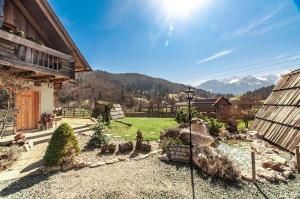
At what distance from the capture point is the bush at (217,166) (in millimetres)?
7785

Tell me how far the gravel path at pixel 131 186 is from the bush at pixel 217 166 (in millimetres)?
379

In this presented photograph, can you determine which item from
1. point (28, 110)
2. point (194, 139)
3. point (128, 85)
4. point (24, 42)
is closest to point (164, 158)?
point (194, 139)

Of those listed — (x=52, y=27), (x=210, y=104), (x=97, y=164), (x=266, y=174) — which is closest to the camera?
(x=266, y=174)

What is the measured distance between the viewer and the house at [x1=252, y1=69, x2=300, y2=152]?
11.6 m

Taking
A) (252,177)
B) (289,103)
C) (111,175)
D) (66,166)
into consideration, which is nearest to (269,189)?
(252,177)

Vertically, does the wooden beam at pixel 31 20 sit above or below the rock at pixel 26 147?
above

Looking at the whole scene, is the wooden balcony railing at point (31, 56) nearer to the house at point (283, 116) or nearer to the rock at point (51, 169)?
the rock at point (51, 169)

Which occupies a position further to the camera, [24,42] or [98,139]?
[98,139]

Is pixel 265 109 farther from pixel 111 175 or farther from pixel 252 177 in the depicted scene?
pixel 111 175

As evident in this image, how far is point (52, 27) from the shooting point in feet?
45.4

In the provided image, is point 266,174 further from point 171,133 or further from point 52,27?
point 52,27

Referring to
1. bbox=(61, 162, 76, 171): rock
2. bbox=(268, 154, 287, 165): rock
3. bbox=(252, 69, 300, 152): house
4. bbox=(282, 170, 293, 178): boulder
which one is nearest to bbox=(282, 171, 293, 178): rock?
bbox=(282, 170, 293, 178): boulder

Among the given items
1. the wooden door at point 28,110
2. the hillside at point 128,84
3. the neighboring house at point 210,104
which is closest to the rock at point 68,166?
the wooden door at point 28,110

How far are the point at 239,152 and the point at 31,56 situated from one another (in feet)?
39.8
